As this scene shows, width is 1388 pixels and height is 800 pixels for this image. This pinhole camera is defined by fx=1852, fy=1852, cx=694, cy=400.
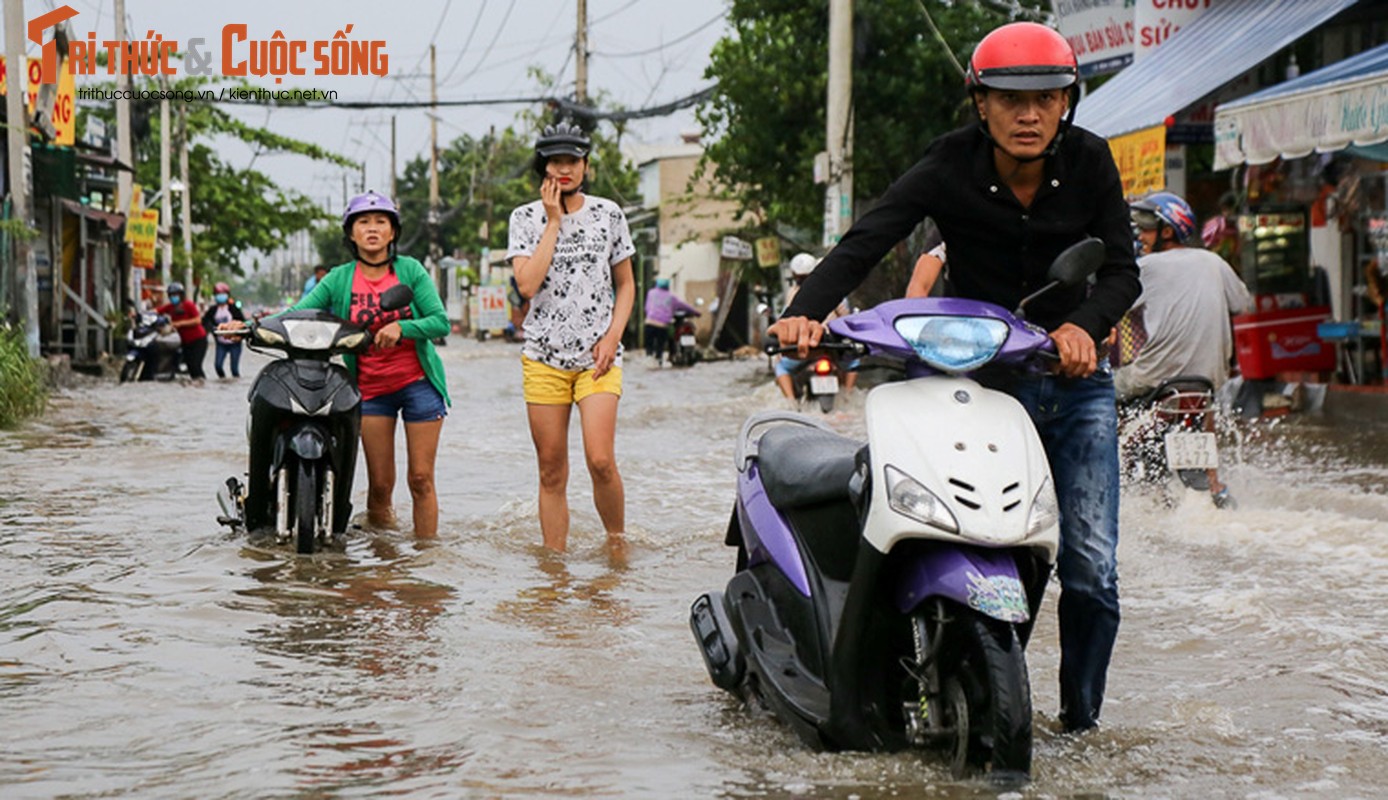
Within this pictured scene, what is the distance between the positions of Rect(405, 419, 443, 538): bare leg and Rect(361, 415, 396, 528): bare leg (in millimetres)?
87

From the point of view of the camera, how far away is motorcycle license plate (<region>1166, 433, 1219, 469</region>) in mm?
8773

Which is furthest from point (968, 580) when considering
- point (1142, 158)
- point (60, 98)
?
point (60, 98)

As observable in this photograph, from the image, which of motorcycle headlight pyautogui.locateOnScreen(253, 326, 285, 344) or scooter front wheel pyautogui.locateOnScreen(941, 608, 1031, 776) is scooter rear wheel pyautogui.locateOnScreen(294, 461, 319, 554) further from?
scooter front wheel pyautogui.locateOnScreen(941, 608, 1031, 776)

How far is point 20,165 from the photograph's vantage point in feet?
65.7

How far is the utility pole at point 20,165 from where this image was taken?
19875mm

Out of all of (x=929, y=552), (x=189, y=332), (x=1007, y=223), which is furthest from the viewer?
(x=189, y=332)

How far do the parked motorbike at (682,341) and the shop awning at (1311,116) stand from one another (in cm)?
1959

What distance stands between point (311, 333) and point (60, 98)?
699 inches

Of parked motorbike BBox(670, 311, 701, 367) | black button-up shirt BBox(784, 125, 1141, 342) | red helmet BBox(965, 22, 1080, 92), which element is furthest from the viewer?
parked motorbike BBox(670, 311, 701, 367)

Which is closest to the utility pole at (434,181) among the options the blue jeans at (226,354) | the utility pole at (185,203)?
the utility pole at (185,203)

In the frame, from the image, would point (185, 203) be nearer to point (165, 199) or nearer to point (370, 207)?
point (165, 199)

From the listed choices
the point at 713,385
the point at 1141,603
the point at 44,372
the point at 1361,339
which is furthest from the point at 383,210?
the point at 713,385

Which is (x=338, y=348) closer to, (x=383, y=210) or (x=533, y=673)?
(x=383, y=210)

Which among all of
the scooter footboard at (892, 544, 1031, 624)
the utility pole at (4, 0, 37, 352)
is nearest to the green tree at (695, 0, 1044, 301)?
the utility pole at (4, 0, 37, 352)
